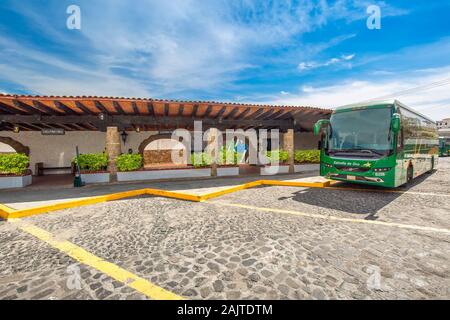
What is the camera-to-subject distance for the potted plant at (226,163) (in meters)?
11.3

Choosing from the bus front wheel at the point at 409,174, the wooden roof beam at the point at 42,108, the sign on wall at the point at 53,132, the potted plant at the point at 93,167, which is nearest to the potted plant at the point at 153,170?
the potted plant at the point at 93,167

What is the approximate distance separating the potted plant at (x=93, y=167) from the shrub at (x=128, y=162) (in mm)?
590

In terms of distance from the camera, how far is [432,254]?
2.88 meters

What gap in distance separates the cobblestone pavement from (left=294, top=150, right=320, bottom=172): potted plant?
7.59 meters

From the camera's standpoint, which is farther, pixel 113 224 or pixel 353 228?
pixel 113 224

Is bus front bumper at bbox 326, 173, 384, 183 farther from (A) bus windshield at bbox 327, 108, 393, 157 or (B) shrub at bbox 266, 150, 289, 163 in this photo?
(B) shrub at bbox 266, 150, 289, 163

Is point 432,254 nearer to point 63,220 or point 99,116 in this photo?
point 63,220

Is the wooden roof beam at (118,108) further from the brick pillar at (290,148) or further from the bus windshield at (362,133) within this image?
the brick pillar at (290,148)

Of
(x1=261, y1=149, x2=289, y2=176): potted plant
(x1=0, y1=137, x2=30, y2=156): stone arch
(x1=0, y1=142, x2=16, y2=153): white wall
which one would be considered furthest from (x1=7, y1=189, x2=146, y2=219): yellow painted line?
(x1=0, y1=142, x2=16, y2=153): white wall

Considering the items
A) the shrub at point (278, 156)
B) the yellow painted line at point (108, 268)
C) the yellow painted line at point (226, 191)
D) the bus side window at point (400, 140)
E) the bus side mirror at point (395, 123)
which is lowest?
the yellow painted line at point (108, 268)

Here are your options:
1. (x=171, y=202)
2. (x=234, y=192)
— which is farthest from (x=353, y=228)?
(x=171, y=202)

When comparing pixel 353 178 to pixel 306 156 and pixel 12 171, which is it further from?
pixel 12 171

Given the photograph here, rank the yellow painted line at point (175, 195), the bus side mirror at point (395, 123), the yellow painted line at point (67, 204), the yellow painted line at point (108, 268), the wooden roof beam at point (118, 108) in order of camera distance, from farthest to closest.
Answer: the wooden roof beam at point (118, 108)
the yellow painted line at point (175, 195)
the bus side mirror at point (395, 123)
the yellow painted line at point (67, 204)
the yellow painted line at point (108, 268)
